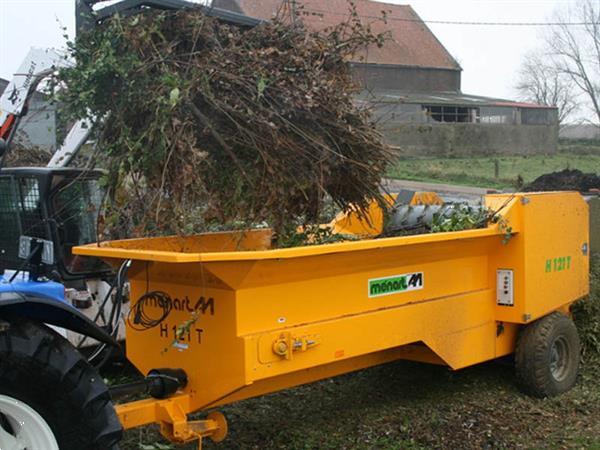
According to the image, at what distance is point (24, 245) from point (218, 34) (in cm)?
156

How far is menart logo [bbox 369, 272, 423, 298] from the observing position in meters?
4.37

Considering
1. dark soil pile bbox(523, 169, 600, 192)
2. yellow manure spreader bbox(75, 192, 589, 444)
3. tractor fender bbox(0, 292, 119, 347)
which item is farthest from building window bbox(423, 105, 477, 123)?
tractor fender bbox(0, 292, 119, 347)

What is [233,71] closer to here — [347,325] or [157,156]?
[157,156]

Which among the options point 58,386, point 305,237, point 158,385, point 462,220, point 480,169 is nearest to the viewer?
point 58,386

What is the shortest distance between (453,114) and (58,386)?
120 ft

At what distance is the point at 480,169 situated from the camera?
91.8 ft

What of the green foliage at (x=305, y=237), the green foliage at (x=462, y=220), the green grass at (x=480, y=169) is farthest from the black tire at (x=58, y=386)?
the green grass at (x=480, y=169)

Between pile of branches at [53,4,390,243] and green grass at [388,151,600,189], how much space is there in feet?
55.0

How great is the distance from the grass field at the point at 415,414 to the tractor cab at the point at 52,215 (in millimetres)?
1412

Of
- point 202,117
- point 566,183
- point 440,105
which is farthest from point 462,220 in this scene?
point 440,105

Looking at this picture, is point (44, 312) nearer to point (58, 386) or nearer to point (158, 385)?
point (58, 386)

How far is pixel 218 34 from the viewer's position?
425 cm

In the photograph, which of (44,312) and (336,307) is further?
(336,307)

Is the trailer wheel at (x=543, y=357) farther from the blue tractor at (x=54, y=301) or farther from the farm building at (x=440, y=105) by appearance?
the farm building at (x=440, y=105)
